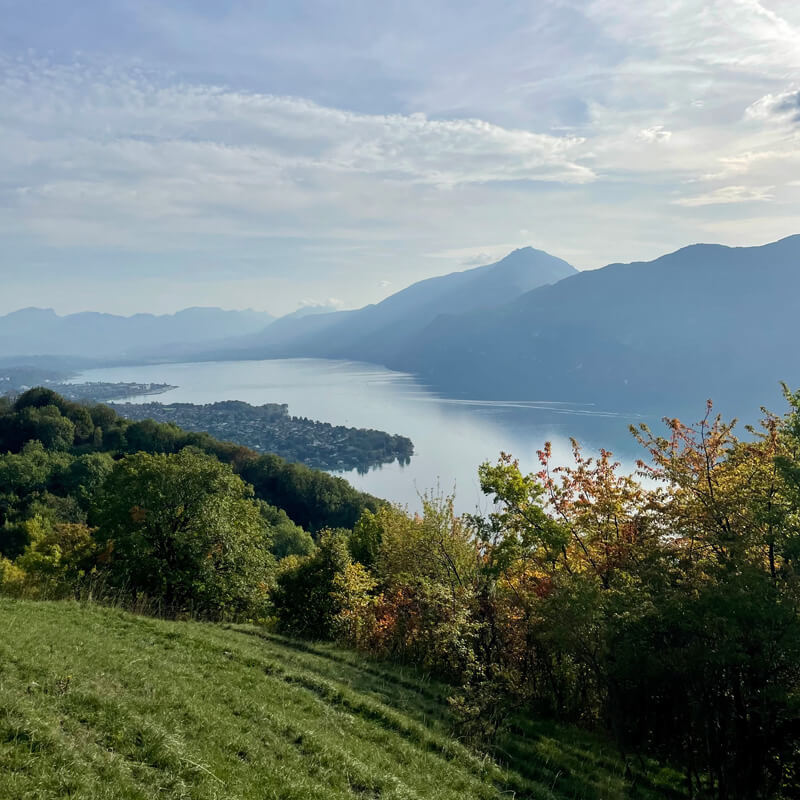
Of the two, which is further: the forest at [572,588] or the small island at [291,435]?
the small island at [291,435]

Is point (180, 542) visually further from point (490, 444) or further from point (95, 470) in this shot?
point (490, 444)

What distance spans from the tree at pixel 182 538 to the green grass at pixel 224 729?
226 inches

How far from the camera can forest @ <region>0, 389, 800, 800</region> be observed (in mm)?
10461

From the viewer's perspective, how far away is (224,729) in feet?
25.0

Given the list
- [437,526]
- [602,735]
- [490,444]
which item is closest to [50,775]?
[602,735]

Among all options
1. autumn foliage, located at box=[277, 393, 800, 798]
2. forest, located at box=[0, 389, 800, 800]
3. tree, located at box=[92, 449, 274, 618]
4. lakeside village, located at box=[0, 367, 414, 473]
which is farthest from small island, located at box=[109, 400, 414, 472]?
autumn foliage, located at box=[277, 393, 800, 798]

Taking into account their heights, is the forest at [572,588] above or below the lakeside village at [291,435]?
above

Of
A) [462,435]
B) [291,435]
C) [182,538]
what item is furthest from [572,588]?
[291,435]

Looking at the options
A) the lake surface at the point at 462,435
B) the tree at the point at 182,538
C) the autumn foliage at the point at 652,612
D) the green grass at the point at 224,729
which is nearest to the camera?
the green grass at the point at 224,729

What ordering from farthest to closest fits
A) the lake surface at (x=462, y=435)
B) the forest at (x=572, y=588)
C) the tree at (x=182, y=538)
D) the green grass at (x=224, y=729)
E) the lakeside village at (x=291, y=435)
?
the lakeside village at (x=291, y=435) < the lake surface at (x=462, y=435) < the tree at (x=182, y=538) < the forest at (x=572, y=588) < the green grass at (x=224, y=729)

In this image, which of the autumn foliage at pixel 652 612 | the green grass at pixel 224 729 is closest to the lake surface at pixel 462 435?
the autumn foliage at pixel 652 612

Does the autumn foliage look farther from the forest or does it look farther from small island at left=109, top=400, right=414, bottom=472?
small island at left=109, top=400, right=414, bottom=472

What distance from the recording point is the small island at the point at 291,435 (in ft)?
397

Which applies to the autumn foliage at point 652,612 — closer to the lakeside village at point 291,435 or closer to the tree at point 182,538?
the tree at point 182,538
